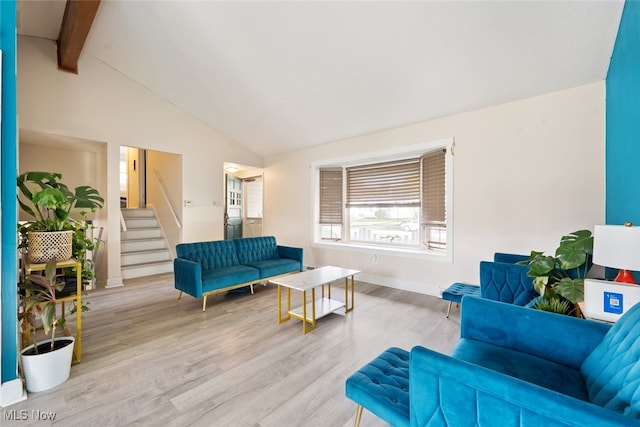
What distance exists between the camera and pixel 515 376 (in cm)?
135

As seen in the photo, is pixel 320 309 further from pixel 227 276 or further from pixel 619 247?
pixel 619 247

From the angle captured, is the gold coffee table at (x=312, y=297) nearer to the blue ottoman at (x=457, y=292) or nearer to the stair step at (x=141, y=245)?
the blue ottoman at (x=457, y=292)

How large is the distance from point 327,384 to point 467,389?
4.09 feet

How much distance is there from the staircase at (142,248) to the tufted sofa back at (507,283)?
539 cm

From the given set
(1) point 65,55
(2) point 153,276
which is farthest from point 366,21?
(2) point 153,276

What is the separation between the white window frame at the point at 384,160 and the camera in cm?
372

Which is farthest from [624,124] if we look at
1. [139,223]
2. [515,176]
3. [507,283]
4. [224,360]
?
[139,223]

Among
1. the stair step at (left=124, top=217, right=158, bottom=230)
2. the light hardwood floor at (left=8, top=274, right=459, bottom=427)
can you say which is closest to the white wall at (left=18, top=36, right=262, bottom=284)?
the stair step at (left=124, top=217, right=158, bottom=230)

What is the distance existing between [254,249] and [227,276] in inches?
37.6

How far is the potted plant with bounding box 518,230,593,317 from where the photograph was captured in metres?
1.91

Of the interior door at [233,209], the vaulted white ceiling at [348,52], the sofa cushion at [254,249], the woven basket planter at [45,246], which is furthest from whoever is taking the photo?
the interior door at [233,209]

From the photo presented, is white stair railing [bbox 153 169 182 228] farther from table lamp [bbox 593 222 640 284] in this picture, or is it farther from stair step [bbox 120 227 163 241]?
table lamp [bbox 593 222 640 284]

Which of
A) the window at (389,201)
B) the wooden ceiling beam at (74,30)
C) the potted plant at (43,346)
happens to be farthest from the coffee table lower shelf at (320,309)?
the wooden ceiling beam at (74,30)

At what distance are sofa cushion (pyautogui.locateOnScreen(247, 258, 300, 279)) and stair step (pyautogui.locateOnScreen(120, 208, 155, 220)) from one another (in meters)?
3.60
